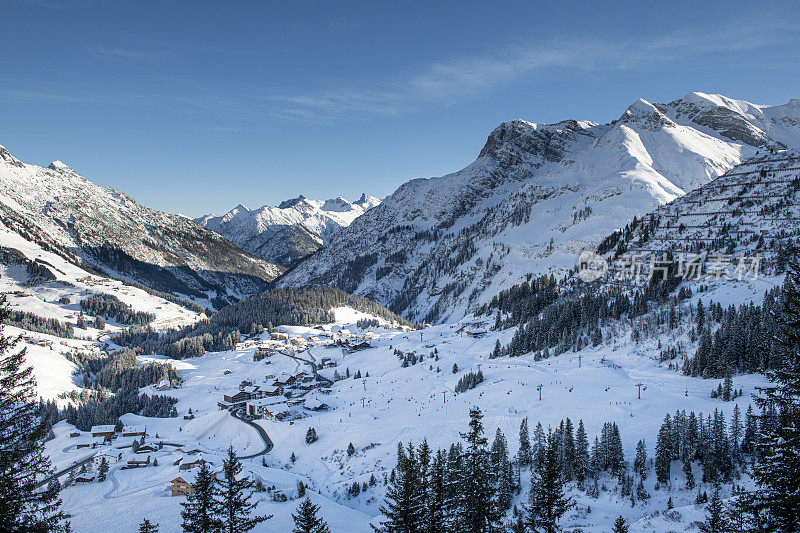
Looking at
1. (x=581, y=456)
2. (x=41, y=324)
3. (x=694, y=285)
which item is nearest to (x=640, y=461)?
(x=581, y=456)

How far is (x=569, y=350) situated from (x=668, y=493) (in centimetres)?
4668

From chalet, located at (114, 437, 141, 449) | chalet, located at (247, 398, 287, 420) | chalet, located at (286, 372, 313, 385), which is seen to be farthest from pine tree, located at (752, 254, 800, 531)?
chalet, located at (286, 372, 313, 385)

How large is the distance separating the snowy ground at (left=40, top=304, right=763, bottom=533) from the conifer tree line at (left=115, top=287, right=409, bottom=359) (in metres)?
36.4

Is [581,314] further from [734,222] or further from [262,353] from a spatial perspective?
[262,353]

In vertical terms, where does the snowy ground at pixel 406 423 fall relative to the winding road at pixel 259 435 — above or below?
above

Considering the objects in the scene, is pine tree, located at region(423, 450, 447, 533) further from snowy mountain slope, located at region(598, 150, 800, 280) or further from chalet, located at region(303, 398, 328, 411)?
snowy mountain slope, located at region(598, 150, 800, 280)

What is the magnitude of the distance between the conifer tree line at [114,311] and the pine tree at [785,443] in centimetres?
19571

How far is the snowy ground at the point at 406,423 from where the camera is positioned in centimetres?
4094

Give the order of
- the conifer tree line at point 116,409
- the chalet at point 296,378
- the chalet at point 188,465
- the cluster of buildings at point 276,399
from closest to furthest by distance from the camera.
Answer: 1. the chalet at point 188,465
2. the cluster of buildings at point 276,399
3. the conifer tree line at point 116,409
4. the chalet at point 296,378

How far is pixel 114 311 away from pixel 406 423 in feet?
531

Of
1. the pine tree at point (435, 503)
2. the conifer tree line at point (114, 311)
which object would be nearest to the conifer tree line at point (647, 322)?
the pine tree at point (435, 503)

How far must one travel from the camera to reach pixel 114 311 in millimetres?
178000

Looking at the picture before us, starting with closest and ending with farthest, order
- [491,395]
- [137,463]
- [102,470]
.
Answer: [102,470], [137,463], [491,395]

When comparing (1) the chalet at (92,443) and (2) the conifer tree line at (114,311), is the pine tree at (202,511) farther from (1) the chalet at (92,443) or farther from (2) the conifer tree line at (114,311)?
(2) the conifer tree line at (114,311)
